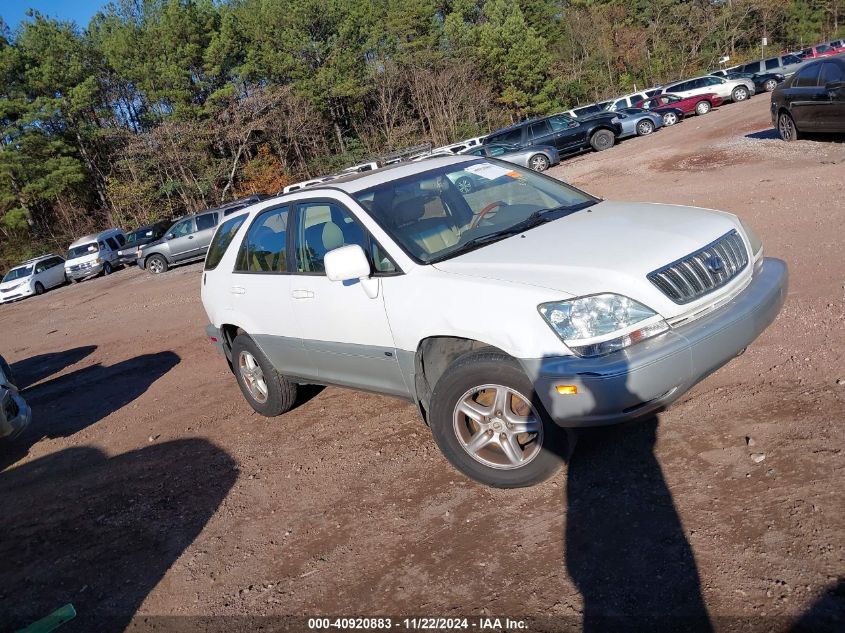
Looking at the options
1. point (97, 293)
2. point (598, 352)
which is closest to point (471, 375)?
point (598, 352)

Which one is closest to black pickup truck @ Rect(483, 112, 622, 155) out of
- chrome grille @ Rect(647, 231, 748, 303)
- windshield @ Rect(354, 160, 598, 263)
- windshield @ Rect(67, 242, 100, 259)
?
windshield @ Rect(67, 242, 100, 259)

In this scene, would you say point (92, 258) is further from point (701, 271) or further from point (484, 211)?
point (701, 271)

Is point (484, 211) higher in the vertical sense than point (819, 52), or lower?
higher

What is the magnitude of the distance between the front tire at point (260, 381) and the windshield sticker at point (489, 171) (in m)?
2.20

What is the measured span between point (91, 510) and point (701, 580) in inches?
162

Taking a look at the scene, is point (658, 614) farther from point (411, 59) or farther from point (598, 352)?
point (411, 59)

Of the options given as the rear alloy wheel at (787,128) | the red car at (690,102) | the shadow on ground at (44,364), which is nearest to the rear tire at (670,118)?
the red car at (690,102)

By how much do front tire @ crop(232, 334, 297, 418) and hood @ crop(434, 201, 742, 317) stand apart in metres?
2.24

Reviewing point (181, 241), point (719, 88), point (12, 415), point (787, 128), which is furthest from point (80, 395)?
point (719, 88)

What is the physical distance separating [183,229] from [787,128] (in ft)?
63.2

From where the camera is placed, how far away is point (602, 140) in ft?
88.8

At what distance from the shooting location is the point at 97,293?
76.4 ft

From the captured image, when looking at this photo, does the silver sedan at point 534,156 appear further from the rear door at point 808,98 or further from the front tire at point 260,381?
the front tire at point 260,381

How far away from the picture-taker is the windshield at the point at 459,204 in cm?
444
